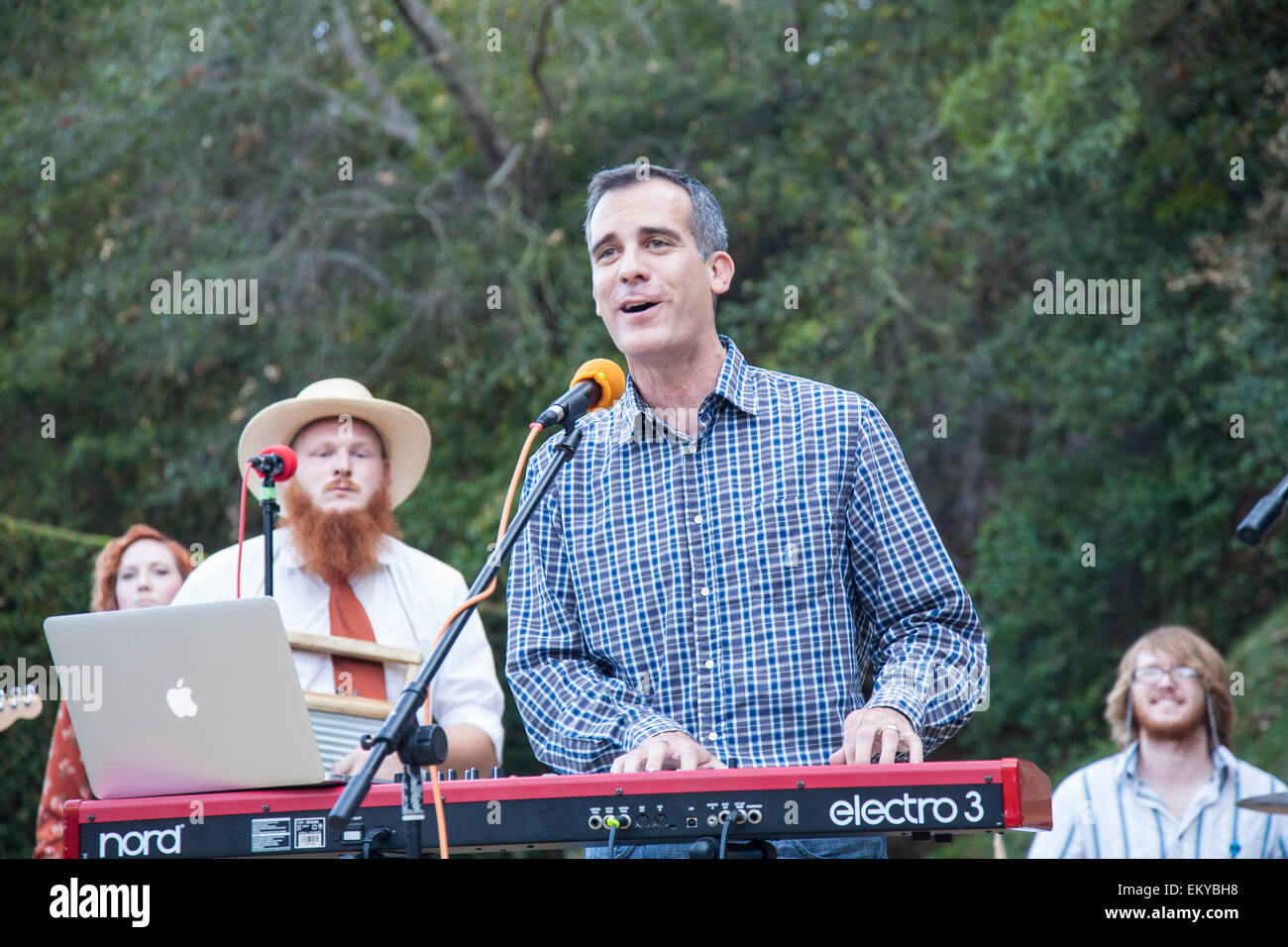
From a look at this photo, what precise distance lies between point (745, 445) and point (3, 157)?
10.0 metres

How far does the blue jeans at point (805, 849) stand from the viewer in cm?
231

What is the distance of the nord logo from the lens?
2.24 meters

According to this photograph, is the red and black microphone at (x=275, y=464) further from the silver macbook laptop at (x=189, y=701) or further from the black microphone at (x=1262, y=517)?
the black microphone at (x=1262, y=517)

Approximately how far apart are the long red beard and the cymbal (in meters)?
2.54

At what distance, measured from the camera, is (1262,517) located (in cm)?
238

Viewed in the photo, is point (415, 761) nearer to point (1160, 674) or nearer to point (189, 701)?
point (189, 701)

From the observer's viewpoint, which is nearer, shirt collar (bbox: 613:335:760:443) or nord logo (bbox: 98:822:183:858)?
nord logo (bbox: 98:822:183:858)

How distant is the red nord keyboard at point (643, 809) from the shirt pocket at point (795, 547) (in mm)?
608

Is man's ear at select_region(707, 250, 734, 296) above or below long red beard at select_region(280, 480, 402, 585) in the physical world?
above

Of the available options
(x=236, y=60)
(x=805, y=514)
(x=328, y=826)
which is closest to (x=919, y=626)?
(x=805, y=514)

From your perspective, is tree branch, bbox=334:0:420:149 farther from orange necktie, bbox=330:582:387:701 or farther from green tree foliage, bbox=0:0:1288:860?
orange necktie, bbox=330:582:387:701

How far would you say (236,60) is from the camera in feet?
36.5

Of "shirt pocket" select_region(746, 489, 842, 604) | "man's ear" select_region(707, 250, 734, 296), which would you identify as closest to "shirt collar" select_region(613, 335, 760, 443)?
"man's ear" select_region(707, 250, 734, 296)
